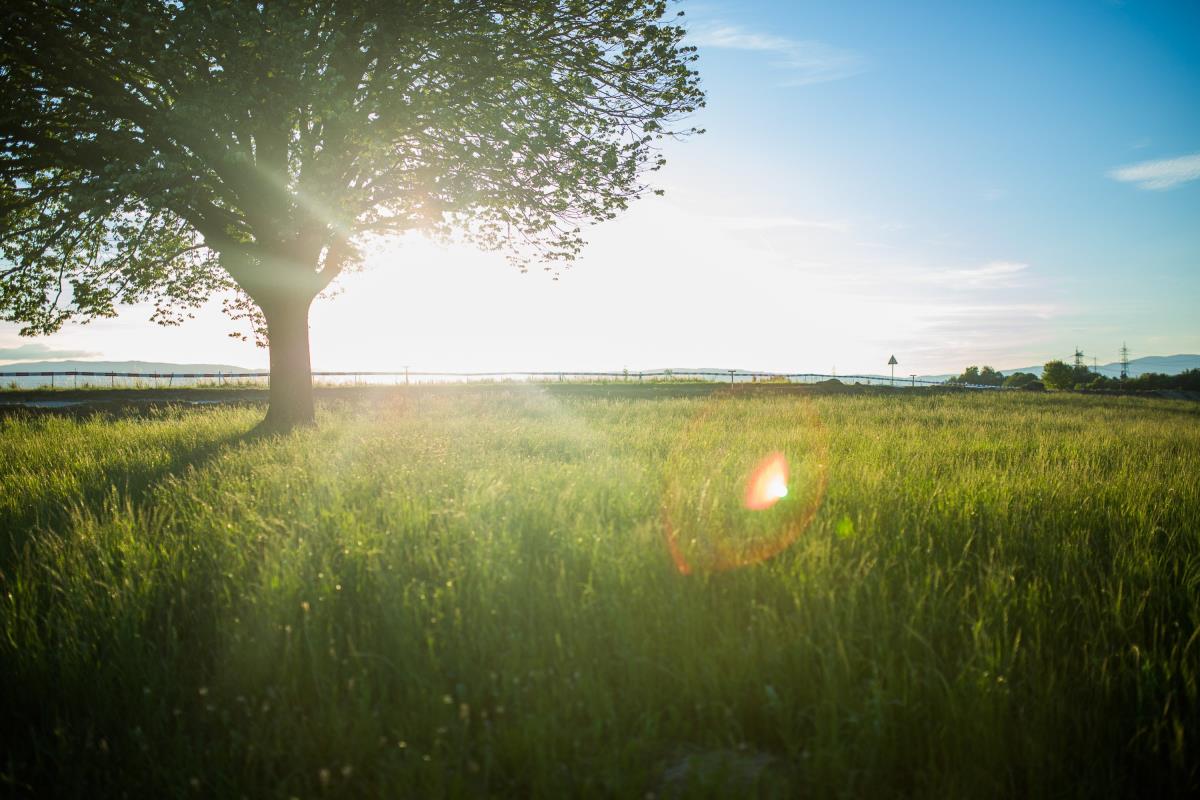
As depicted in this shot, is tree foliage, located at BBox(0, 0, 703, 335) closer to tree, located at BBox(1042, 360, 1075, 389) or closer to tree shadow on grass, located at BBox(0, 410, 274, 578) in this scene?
tree shadow on grass, located at BBox(0, 410, 274, 578)

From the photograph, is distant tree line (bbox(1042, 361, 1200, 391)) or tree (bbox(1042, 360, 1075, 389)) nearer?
distant tree line (bbox(1042, 361, 1200, 391))

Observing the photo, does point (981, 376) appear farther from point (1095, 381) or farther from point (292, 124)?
point (292, 124)

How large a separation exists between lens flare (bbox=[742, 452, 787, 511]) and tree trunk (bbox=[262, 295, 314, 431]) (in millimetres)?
10338

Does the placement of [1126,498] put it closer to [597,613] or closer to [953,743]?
[953,743]

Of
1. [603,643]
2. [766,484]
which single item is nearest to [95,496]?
[603,643]

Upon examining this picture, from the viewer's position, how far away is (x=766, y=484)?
551 centimetres

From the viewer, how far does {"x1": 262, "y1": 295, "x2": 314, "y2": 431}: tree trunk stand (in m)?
12.8

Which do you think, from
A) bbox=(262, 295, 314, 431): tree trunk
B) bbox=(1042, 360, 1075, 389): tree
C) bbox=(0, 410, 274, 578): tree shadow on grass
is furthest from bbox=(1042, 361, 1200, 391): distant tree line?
bbox=(0, 410, 274, 578): tree shadow on grass

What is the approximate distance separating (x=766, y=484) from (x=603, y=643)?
3274mm

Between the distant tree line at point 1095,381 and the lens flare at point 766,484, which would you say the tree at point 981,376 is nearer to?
the distant tree line at point 1095,381

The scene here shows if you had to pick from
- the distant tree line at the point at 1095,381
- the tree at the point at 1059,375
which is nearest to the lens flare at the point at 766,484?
the distant tree line at the point at 1095,381

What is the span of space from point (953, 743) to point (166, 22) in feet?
38.5

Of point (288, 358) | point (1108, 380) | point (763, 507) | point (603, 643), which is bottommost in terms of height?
point (603, 643)

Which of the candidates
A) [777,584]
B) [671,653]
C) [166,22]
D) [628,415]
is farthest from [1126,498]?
[166,22]
